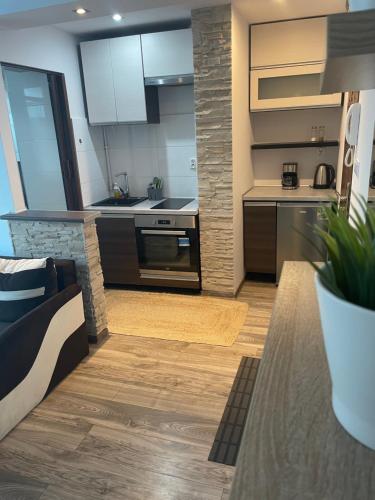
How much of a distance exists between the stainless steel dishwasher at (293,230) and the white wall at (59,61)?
194 centimetres

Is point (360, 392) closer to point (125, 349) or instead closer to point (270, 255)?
point (125, 349)

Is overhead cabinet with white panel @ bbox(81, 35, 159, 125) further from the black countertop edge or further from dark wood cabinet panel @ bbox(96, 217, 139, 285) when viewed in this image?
the black countertop edge

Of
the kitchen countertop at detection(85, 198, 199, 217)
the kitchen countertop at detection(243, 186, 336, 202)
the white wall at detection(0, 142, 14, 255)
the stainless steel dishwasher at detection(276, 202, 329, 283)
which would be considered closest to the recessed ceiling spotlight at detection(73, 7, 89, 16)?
the white wall at detection(0, 142, 14, 255)

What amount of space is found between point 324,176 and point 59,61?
8.87ft

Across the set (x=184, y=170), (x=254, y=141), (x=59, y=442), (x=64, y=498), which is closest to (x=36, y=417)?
(x=59, y=442)

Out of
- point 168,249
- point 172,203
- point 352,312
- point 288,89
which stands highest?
point 288,89

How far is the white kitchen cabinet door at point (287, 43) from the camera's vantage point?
331 cm

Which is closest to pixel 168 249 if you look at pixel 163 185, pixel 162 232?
pixel 162 232

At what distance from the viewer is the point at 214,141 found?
127 inches

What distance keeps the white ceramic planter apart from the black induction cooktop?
9.71 feet

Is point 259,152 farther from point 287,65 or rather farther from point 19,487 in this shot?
point 19,487

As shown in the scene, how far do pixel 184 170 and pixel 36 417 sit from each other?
106 inches

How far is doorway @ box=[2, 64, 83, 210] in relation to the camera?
351 centimetres

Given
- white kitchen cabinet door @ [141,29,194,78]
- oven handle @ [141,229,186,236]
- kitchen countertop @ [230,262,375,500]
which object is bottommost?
oven handle @ [141,229,186,236]
